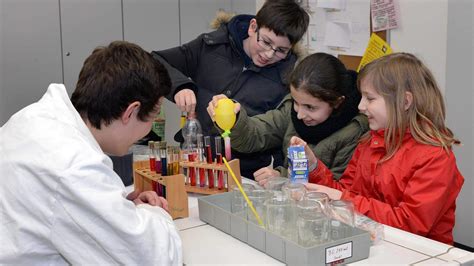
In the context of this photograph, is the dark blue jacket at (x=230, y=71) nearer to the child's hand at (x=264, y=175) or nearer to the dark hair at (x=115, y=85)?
the child's hand at (x=264, y=175)

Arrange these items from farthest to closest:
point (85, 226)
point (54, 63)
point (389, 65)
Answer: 1. point (54, 63)
2. point (389, 65)
3. point (85, 226)

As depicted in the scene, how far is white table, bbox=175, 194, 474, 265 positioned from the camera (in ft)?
3.92

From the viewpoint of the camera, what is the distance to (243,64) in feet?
7.29

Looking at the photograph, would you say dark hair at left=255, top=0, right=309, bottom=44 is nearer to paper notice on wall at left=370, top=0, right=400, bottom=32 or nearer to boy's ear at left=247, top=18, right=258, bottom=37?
boy's ear at left=247, top=18, right=258, bottom=37

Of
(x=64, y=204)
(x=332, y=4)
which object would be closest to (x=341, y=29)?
(x=332, y=4)

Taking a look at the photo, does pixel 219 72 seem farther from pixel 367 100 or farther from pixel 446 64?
pixel 446 64

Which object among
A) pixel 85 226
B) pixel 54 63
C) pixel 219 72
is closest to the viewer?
pixel 85 226

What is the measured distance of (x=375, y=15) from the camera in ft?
9.44

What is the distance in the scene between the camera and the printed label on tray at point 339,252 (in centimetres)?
113

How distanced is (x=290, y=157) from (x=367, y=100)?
1.09 feet

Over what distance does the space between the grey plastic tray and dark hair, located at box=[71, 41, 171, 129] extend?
0.35 m

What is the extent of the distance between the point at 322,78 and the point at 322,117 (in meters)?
0.15

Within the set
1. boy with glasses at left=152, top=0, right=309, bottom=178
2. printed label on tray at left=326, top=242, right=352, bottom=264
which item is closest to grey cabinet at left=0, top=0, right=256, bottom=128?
boy with glasses at left=152, top=0, right=309, bottom=178

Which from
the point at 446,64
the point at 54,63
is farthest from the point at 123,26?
the point at 446,64
